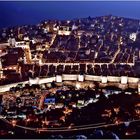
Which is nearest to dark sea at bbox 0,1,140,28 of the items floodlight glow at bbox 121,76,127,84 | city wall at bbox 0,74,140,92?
city wall at bbox 0,74,140,92

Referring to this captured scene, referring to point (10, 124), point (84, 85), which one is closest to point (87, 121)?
point (10, 124)

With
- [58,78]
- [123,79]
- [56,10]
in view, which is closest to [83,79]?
[58,78]

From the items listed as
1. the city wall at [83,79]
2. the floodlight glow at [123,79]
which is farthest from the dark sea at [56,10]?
the floodlight glow at [123,79]

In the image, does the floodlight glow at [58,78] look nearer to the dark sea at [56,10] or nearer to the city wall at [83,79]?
the city wall at [83,79]

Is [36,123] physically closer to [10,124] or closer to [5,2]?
[10,124]

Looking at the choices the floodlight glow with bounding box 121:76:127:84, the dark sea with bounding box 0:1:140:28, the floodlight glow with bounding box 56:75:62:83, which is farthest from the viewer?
the dark sea with bounding box 0:1:140:28

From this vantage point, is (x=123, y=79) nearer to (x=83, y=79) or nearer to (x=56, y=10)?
(x=83, y=79)

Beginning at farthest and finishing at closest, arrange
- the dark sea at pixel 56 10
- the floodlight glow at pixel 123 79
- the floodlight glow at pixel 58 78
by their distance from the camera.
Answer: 1. the dark sea at pixel 56 10
2. the floodlight glow at pixel 58 78
3. the floodlight glow at pixel 123 79

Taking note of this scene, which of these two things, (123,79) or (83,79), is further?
(83,79)

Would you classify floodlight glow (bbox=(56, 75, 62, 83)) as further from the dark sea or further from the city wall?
the dark sea
